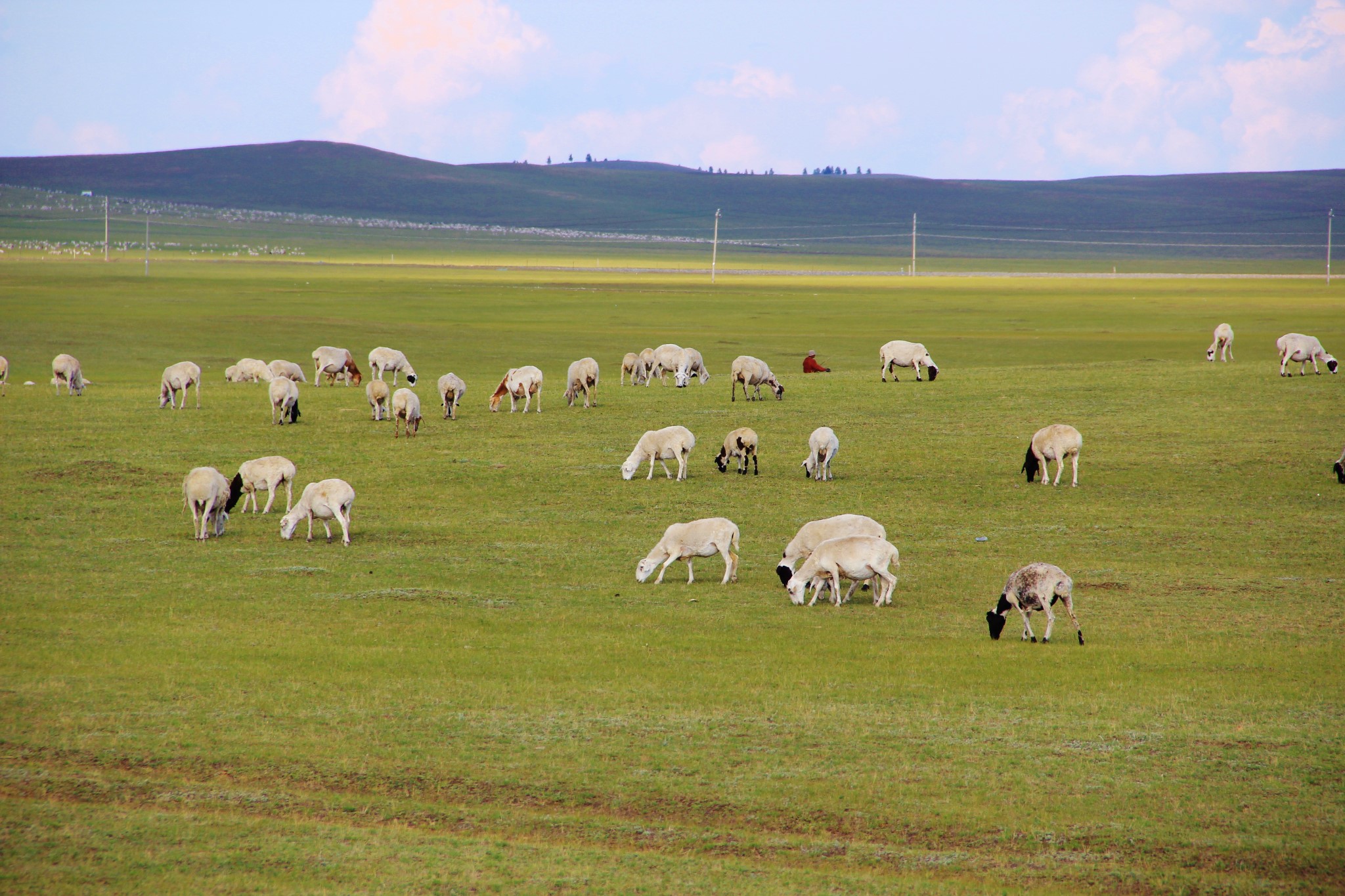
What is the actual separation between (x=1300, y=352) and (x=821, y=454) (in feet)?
71.9

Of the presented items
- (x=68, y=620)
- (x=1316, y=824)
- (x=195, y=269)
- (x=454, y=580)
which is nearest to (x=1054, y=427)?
(x=454, y=580)

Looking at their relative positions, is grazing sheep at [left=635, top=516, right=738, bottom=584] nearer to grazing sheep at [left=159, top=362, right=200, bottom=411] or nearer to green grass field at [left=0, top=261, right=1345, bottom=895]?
green grass field at [left=0, top=261, right=1345, bottom=895]

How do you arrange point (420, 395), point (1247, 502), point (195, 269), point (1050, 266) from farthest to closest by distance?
point (1050, 266)
point (195, 269)
point (420, 395)
point (1247, 502)

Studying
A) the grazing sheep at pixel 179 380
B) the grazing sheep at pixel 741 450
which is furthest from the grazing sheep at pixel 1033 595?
the grazing sheep at pixel 179 380

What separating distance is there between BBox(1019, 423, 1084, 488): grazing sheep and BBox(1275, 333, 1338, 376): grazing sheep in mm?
17856

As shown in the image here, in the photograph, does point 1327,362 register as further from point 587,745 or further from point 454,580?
point 587,745

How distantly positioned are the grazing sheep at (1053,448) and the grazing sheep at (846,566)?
9.09 m

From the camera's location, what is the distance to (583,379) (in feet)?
116

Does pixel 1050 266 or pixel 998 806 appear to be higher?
pixel 1050 266

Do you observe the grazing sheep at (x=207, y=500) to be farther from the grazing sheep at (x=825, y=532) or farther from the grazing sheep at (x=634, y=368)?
the grazing sheep at (x=634, y=368)

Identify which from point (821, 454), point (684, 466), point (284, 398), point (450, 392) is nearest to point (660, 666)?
point (684, 466)

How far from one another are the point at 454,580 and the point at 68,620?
5.07 m

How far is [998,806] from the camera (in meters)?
10.1

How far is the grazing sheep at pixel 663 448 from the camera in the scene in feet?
83.4
